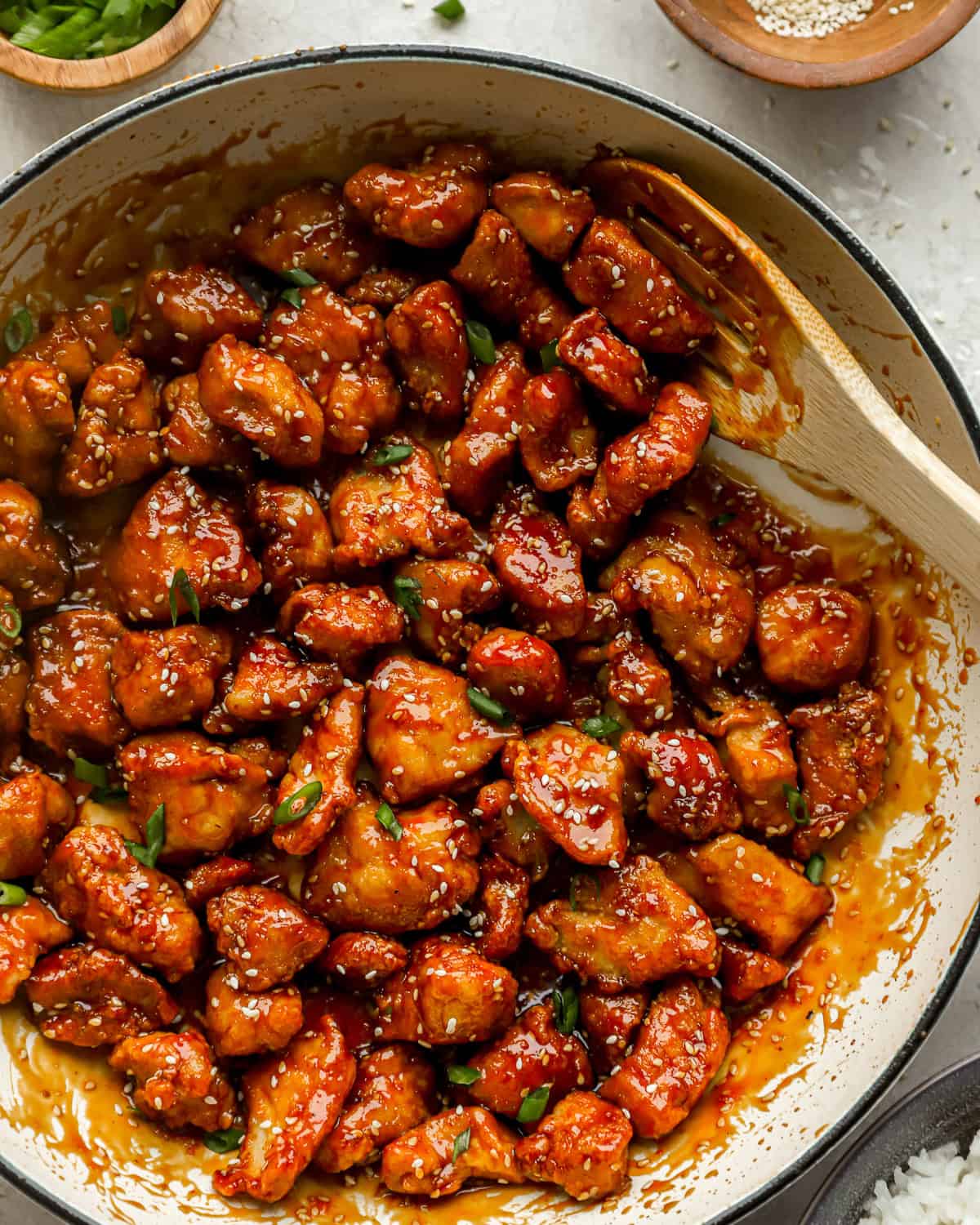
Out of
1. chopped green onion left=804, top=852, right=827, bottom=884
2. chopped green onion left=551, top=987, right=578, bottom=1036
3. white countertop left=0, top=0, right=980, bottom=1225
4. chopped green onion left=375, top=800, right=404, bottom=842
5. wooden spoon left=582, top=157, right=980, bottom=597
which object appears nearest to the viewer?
wooden spoon left=582, top=157, right=980, bottom=597

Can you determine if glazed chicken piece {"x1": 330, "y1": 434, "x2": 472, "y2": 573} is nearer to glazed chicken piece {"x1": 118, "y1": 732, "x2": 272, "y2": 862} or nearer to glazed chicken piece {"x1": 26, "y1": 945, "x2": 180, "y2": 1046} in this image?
glazed chicken piece {"x1": 118, "y1": 732, "x2": 272, "y2": 862}

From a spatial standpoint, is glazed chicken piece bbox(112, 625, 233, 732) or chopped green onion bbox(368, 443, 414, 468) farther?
chopped green onion bbox(368, 443, 414, 468)

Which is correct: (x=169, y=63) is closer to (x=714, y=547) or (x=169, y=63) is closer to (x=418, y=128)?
(x=418, y=128)

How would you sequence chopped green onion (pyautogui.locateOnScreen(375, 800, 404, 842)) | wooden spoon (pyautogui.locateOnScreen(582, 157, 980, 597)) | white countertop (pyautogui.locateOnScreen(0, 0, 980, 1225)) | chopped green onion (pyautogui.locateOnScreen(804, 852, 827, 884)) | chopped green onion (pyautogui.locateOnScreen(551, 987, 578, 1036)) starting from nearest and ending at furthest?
wooden spoon (pyautogui.locateOnScreen(582, 157, 980, 597)) < chopped green onion (pyautogui.locateOnScreen(375, 800, 404, 842)) < chopped green onion (pyautogui.locateOnScreen(551, 987, 578, 1036)) < chopped green onion (pyautogui.locateOnScreen(804, 852, 827, 884)) < white countertop (pyautogui.locateOnScreen(0, 0, 980, 1225))

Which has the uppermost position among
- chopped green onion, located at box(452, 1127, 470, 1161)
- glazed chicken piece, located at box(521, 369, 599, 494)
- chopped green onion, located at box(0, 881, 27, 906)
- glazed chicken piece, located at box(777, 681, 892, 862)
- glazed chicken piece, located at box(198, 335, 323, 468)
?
glazed chicken piece, located at box(521, 369, 599, 494)

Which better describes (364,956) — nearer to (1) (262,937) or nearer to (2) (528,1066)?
(1) (262,937)

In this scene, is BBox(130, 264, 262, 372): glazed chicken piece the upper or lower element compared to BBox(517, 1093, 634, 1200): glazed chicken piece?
upper

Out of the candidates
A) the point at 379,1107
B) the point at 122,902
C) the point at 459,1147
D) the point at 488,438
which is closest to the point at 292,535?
the point at 488,438

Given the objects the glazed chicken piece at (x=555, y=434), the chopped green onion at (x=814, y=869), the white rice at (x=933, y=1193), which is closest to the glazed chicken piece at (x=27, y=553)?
the glazed chicken piece at (x=555, y=434)

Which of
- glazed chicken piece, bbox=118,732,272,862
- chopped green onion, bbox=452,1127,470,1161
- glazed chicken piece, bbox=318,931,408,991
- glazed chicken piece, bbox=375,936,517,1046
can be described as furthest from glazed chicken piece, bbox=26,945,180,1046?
chopped green onion, bbox=452,1127,470,1161
